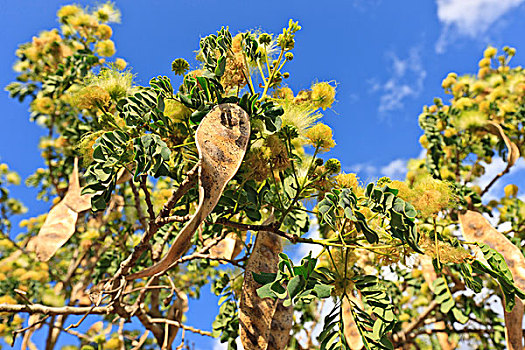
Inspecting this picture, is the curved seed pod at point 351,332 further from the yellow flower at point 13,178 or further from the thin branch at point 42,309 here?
the yellow flower at point 13,178

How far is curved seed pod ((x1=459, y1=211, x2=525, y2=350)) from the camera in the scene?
6.66 feet

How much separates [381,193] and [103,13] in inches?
168

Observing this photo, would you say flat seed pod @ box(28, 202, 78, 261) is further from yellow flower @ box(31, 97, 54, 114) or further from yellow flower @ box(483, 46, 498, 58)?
yellow flower @ box(483, 46, 498, 58)

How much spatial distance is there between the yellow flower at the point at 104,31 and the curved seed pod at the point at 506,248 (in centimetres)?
398

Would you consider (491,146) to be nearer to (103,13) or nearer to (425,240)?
(425,240)

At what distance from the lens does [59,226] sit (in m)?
2.44

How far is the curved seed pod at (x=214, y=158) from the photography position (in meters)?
1.09

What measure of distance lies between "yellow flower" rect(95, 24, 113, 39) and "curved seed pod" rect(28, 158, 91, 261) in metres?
2.46

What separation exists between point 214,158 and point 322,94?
0.76 metres

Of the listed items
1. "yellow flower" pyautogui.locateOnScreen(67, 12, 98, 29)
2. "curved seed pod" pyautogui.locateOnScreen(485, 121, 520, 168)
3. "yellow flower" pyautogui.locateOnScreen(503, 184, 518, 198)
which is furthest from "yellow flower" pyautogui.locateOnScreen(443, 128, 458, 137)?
"yellow flower" pyautogui.locateOnScreen(67, 12, 98, 29)

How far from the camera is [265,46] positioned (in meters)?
1.84

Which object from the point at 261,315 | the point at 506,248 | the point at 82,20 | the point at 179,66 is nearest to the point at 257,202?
the point at 261,315

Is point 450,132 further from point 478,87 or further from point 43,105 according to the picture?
point 43,105

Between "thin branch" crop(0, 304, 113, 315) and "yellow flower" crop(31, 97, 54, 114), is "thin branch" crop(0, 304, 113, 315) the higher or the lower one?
the lower one
